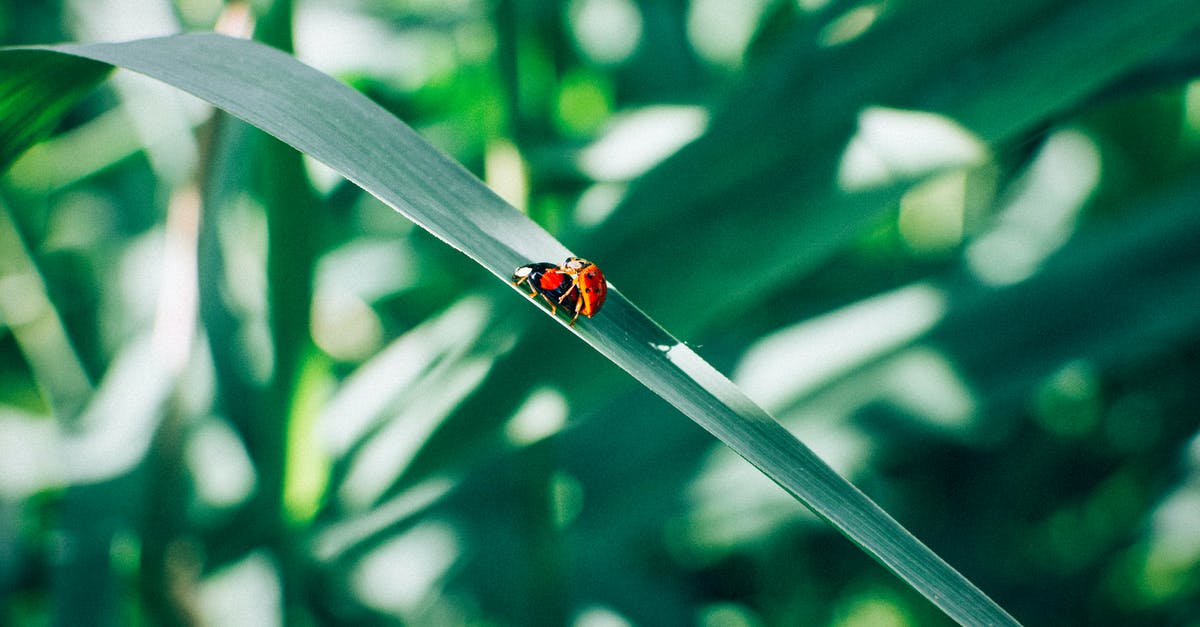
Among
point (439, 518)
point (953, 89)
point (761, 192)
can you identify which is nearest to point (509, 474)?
point (439, 518)

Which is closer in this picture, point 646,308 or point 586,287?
point 586,287

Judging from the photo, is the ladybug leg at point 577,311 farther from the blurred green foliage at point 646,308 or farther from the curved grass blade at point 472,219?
the blurred green foliage at point 646,308

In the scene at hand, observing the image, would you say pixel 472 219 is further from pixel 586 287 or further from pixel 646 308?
pixel 646 308

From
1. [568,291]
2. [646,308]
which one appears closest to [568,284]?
[568,291]

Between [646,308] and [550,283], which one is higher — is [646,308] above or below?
above

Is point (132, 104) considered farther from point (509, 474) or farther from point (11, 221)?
point (509, 474)

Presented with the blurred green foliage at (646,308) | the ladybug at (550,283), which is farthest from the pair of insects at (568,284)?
the blurred green foliage at (646,308)
